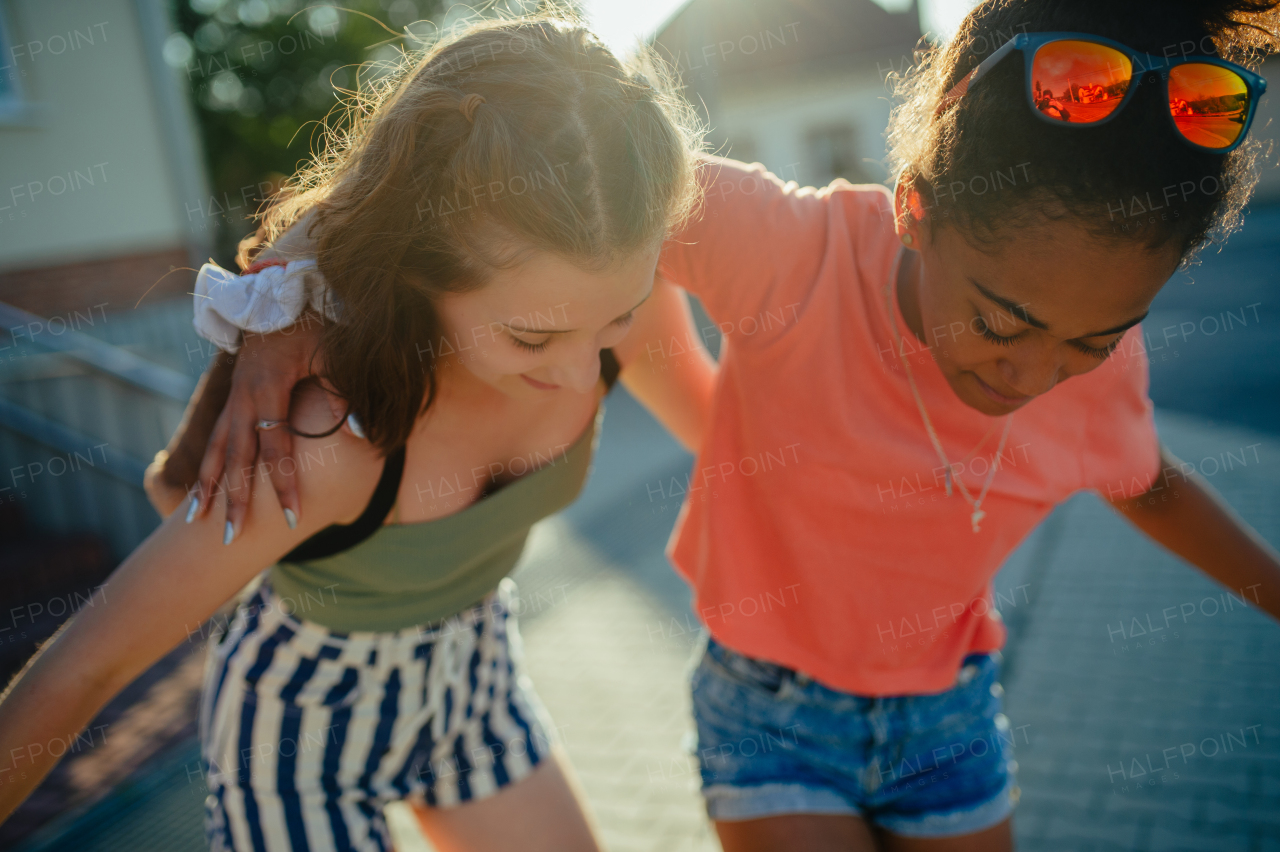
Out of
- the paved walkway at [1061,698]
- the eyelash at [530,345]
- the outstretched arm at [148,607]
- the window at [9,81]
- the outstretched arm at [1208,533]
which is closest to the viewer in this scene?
the outstretched arm at [148,607]

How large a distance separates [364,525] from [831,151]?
78.0ft

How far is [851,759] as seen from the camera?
1.68 metres

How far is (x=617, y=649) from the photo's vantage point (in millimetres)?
4355

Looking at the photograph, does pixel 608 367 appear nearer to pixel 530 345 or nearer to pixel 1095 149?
pixel 530 345

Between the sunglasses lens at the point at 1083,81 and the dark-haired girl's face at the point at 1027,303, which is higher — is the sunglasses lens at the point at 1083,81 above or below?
above

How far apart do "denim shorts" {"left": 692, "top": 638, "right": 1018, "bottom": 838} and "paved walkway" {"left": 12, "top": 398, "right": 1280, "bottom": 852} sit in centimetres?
69

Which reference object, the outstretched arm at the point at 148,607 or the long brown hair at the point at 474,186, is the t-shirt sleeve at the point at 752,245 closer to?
the long brown hair at the point at 474,186

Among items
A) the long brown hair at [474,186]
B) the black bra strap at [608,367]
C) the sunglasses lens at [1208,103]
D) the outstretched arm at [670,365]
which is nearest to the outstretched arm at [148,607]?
the long brown hair at [474,186]

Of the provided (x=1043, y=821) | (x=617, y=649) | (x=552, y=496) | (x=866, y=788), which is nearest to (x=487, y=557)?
(x=552, y=496)

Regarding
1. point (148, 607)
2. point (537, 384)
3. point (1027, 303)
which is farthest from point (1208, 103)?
point (148, 607)

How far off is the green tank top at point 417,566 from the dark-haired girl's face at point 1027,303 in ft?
2.59

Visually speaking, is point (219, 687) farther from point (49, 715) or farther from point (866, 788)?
point (866, 788)

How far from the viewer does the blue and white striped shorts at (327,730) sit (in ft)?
5.51

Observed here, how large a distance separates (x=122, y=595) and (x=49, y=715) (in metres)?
0.18
